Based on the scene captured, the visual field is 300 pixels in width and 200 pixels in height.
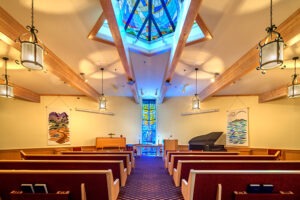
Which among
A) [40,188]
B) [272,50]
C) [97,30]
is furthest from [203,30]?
[40,188]

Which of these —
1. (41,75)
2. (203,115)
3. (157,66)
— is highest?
(157,66)

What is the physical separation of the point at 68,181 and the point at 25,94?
6.07m

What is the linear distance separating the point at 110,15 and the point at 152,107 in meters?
7.09

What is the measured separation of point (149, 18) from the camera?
19.4ft

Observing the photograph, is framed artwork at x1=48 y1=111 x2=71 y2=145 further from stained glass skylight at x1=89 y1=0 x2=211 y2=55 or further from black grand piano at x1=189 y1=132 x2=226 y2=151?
black grand piano at x1=189 y1=132 x2=226 y2=151

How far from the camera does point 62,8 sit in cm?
305

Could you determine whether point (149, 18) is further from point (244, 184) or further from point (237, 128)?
point (237, 128)

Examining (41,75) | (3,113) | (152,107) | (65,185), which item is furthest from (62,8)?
(152,107)

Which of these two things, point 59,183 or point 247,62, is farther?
point 247,62

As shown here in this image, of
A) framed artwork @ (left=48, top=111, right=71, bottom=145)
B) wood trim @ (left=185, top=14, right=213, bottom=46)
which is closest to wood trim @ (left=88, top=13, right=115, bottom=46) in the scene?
wood trim @ (left=185, top=14, right=213, bottom=46)

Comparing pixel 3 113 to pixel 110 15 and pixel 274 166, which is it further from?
→ pixel 274 166

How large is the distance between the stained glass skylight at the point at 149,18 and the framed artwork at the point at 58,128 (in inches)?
200

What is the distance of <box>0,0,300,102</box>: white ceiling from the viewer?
2996 mm

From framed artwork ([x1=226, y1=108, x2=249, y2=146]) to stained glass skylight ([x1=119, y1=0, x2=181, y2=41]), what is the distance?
5056 millimetres
